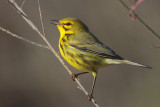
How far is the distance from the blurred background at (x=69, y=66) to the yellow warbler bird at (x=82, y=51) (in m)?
4.95

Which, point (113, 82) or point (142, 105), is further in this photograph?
point (113, 82)

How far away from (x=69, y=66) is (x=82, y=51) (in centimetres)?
535

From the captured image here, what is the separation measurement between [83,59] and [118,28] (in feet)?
21.2

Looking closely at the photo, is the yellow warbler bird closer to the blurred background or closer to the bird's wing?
the bird's wing

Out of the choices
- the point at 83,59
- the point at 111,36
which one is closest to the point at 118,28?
the point at 111,36

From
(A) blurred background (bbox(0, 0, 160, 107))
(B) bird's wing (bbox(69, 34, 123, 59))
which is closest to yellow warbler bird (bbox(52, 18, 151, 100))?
(B) bird's wing (bbox(69, 34, 123, 59))

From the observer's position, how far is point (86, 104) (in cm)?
1197

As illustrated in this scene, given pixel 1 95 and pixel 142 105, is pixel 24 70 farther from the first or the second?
pixel 142 105

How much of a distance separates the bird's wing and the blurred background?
4.93 meters

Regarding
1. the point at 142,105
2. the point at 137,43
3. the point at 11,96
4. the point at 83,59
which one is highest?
the point at 83,59

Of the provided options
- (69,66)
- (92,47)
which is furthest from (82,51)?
(69,66)

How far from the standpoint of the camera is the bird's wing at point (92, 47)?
21.0 ft

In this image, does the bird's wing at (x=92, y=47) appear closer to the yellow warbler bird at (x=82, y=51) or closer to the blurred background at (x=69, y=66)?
the yellow warbler bird at (x=82, y=51)

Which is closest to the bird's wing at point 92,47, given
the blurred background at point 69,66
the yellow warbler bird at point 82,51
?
the yellow warbler bird at point 82,51
